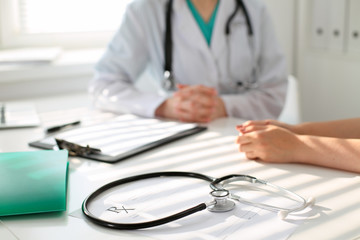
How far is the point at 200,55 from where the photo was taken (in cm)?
176

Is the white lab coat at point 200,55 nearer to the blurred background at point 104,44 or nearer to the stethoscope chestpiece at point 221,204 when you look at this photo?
the blurred background at point 104,44

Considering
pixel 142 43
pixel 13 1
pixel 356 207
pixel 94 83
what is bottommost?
pixel 356 207

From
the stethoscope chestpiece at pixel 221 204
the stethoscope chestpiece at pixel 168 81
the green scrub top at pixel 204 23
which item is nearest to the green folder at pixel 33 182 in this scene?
the stethoscope chestpiece at pixel 221 204

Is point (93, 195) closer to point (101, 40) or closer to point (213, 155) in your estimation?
point (213, 155)

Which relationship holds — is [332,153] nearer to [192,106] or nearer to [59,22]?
[192,106]

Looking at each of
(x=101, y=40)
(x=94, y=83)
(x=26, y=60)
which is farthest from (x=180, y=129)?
(x=101, y=40)

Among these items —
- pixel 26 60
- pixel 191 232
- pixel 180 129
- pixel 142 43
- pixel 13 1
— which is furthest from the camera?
pixel 13 1

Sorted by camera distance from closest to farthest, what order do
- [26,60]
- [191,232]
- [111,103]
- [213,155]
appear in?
1. [191,232]
2. [213,155]
3. [111,103]
4. [26,60]

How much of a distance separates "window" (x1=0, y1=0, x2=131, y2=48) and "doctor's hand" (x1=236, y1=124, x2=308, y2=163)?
1583mm

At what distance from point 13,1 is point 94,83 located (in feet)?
3.01

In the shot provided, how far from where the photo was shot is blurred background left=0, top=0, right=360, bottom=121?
219 cm

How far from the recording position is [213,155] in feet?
3.79

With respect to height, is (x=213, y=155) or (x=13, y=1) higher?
(x=13, y=1)

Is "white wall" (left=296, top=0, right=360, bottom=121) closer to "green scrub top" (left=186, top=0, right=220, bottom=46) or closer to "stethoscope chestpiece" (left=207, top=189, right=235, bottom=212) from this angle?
"green scrub top" (left=186, top=0, right=220, bottom=46)
